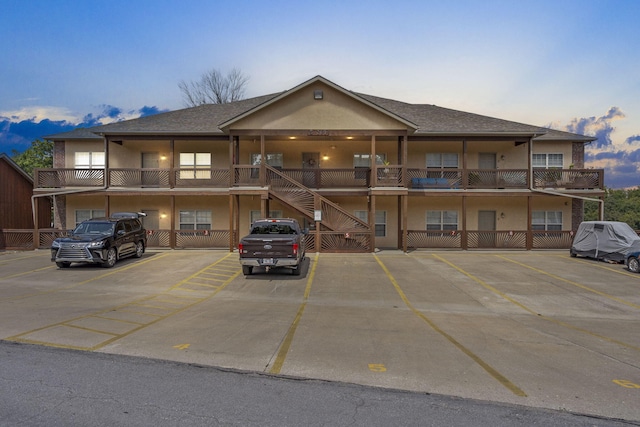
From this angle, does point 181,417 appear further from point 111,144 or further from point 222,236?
point 111,144

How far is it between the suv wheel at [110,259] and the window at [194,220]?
21.6 ft

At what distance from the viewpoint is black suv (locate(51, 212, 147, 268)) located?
1382 cm

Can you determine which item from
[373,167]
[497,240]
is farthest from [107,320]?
[497,240]

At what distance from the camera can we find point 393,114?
60.1 ft

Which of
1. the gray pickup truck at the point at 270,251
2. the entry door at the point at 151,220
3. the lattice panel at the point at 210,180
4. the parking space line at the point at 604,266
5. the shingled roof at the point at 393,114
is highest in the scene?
the shingled roof at the point at 393,114

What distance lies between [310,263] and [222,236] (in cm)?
722

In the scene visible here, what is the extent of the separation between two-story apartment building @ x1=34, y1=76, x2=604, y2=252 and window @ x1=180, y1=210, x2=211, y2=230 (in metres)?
0.06

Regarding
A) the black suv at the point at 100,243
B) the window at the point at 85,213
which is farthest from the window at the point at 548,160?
the window at the point at 85,213

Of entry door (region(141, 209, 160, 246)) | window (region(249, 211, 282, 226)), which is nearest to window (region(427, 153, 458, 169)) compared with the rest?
window (region(249, 211, 282, 226))

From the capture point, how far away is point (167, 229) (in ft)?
69.1

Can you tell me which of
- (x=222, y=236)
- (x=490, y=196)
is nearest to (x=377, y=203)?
(x=490, y=196)

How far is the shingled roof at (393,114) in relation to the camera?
19484 millimetres

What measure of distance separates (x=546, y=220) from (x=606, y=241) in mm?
5387

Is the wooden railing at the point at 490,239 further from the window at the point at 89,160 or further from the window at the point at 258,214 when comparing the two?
the window at the point at 89,160
